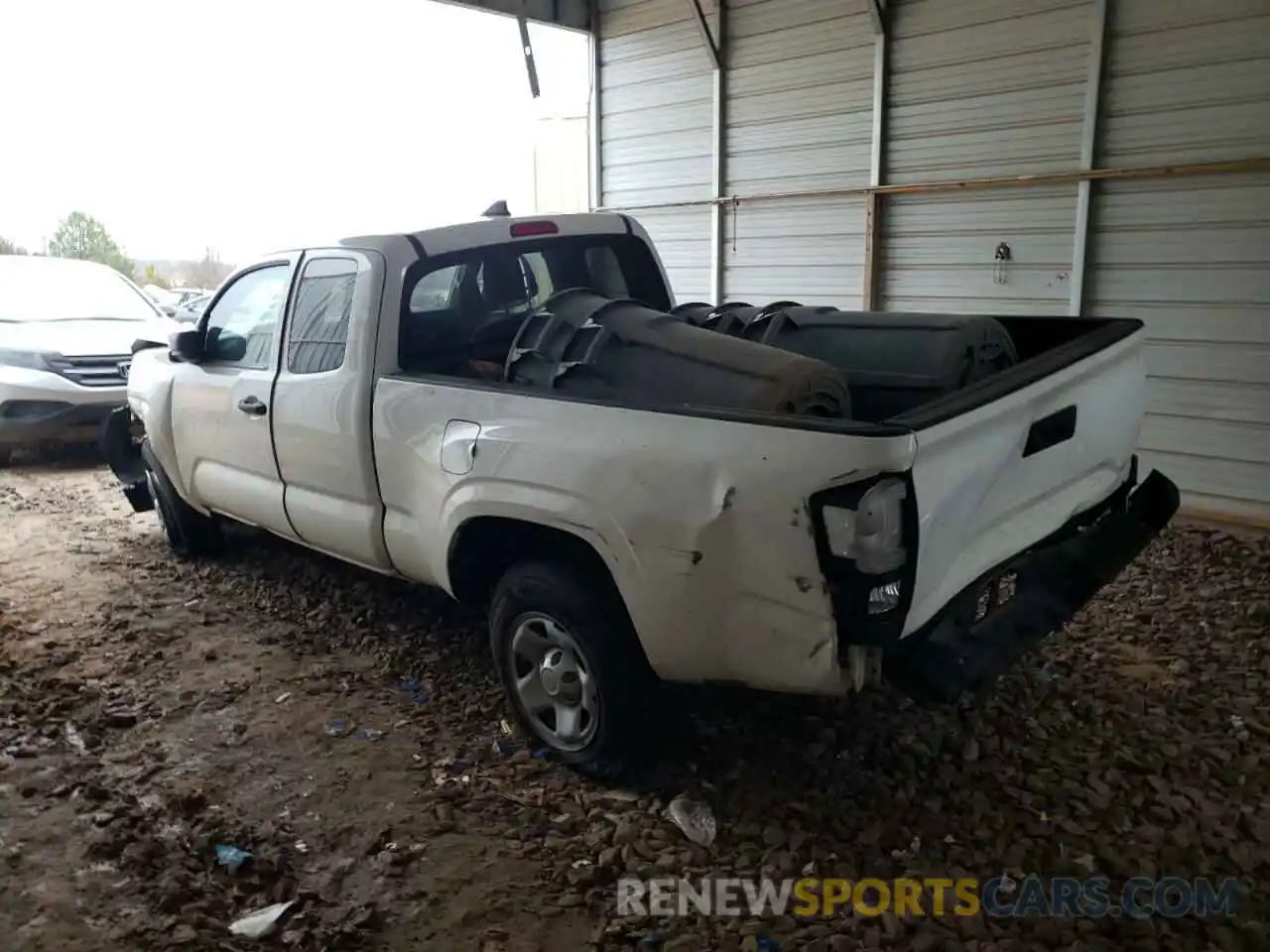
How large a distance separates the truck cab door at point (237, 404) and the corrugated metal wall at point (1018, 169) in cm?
544

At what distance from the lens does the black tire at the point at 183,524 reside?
210 inches

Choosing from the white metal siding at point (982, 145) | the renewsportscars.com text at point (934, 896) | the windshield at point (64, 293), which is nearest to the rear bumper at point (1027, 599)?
the renewsportscars.com text at point (934, 896)

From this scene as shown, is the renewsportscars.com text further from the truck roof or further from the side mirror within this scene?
the side mirror

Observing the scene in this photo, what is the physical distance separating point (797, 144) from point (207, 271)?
32.9 feet

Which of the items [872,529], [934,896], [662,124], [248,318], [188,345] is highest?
[662,124]

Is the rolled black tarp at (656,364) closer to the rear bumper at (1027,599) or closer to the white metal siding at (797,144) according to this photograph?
the rear bumper at (1027,599)

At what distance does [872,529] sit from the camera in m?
2.25

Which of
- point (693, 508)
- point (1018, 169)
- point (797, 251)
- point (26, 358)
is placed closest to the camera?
point (693, 508)

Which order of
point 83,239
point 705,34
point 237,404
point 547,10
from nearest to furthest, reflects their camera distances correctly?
1. point 237,404
2. point 705,34
3. point 547,10
4. point 83,239

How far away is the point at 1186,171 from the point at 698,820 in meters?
5.88

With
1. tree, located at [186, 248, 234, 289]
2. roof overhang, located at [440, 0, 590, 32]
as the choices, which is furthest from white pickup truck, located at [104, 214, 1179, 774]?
tree, located at [186, 248, 234, 289]

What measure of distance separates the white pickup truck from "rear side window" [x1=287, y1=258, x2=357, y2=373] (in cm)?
2

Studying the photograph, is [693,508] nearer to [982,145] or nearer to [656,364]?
[656,364]

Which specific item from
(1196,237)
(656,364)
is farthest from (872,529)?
(1196,237)
